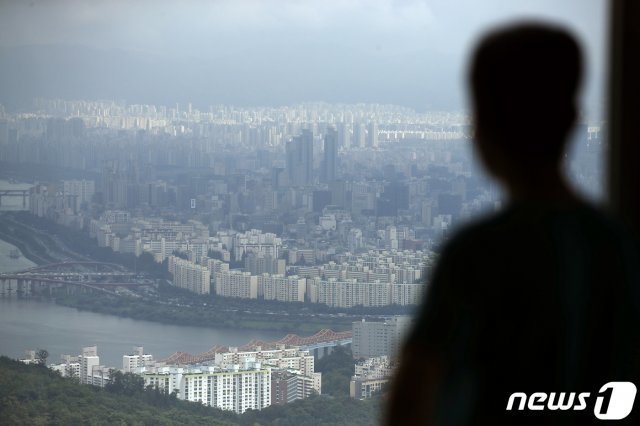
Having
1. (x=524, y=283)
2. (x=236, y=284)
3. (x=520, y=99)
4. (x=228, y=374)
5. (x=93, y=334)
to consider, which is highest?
(x=520, y=99)

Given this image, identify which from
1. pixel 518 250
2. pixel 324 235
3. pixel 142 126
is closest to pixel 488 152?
pixel 518 250

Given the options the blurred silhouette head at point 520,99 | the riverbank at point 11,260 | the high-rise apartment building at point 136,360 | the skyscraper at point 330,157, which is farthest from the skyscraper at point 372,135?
the blurred silhouette head at point 520,99

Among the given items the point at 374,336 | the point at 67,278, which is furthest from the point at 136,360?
the point at 374,336

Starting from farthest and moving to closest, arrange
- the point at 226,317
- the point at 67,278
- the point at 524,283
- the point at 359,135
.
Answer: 1. the point at 67,278
2. the point at 359,135
3. the point at 226,317
4. the point at 524,283

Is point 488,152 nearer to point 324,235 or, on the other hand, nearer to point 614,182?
point 614,182

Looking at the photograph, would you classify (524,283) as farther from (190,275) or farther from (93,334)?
(93,334)

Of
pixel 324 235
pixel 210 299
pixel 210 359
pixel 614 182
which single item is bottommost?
pixel 210 359

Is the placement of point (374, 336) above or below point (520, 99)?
below

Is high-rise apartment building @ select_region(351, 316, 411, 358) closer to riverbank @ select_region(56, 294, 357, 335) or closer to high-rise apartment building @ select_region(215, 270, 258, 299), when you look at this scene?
riverbank @ select_region(56, 294, 357, 335)
